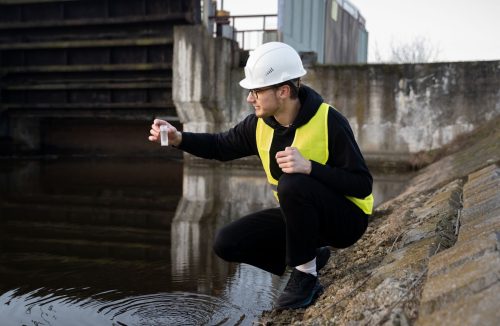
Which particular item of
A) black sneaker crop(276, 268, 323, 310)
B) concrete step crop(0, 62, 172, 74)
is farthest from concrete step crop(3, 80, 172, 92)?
black sneaker crop(276, 268, 323, 310)

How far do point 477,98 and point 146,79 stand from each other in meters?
6.81

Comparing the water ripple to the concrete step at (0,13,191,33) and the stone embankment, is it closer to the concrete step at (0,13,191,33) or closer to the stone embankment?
the stone embankment

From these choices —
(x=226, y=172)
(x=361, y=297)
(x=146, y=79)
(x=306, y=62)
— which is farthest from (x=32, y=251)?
(x=146, y=79)

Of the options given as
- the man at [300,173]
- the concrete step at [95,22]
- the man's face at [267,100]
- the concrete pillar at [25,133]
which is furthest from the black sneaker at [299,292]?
the concrete pillar at [25,133]

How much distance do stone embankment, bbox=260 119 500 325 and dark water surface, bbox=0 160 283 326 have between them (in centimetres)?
43

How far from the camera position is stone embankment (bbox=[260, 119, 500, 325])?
4.76ft

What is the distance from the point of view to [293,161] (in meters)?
2.18

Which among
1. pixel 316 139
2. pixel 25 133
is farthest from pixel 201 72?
pixel 316 139

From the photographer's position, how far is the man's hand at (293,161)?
2184 mm

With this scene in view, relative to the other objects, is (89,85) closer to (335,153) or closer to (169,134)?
(169,134)

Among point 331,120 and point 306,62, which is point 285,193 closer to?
point 331,120

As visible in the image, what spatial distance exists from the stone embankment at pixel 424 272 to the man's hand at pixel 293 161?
51cm

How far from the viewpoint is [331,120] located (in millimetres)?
2291

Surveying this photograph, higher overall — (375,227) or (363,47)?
(363,47)
